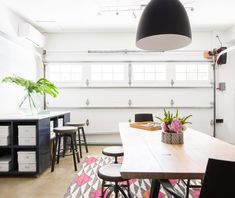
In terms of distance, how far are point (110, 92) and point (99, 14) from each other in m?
1.83

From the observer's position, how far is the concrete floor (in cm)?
248

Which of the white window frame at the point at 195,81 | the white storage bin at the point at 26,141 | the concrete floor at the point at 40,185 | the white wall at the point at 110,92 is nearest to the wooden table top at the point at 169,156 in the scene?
the concrete floor at the point at 40,185

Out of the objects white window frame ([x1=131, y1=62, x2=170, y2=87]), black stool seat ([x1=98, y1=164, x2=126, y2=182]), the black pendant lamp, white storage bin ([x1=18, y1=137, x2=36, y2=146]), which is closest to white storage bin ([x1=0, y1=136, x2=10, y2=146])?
white storage bin ([x1=18, y1=137, x2=36, y2=146])

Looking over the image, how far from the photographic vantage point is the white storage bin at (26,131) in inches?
118

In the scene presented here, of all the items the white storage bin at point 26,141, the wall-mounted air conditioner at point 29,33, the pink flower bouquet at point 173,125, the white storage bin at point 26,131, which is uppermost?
the wall-mounted air conditioner at point 29,33

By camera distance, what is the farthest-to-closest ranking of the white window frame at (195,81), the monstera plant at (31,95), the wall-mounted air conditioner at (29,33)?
the white window frame at (195,81) < the wall-mounted air conditioner at (29,33) < the monstera plant at (31,95)

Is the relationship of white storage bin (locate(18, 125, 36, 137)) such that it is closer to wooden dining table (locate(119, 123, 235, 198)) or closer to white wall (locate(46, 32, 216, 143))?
wooden dining table (locate(119, 123, 235, 198))

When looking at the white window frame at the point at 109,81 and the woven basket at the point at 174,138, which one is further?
the white window frame at the point at 109,81

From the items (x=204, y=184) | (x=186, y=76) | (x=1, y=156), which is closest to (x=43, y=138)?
(x=1, y=156)

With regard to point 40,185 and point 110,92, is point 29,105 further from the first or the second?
point 110,92

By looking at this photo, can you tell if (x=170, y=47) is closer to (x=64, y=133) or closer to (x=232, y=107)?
(x=64, y=133)

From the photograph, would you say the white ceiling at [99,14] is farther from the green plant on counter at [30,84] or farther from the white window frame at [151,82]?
the green plant on counter at [30,84]

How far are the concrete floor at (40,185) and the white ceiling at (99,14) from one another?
Result: 113 inches

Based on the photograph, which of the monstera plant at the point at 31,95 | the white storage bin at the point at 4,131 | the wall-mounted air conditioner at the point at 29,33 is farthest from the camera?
the wall-mounted air conditioner at the point at 29,33
